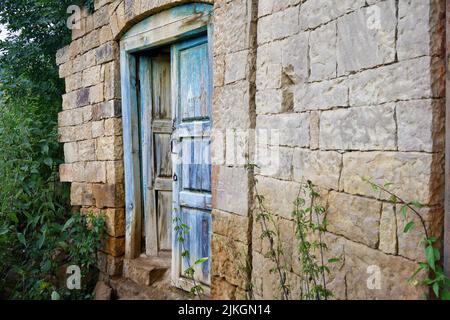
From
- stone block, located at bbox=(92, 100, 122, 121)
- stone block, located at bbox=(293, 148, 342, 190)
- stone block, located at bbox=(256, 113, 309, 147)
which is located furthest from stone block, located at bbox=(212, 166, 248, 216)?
stone block, located at bbox=(92, 100, 122, 121)

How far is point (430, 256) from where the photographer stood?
1.44 m

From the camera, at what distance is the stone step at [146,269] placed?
3.49 m

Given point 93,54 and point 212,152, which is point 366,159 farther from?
point 93,54

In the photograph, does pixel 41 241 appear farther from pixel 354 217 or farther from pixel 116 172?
pixel 354 217

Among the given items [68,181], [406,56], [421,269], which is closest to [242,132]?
[406,56]

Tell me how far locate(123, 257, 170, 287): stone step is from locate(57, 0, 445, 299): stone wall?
0.92 metres

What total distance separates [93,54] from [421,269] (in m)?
3.86

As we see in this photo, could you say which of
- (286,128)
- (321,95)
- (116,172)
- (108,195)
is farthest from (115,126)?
(321,95)

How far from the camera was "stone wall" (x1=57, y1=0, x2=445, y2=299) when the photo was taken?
153 cm

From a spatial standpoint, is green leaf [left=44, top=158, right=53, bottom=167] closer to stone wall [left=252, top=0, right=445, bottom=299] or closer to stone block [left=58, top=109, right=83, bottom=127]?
stone block [left=58, top=109, right=83, bottom=127]

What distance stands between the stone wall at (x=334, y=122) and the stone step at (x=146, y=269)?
0.92 meters
